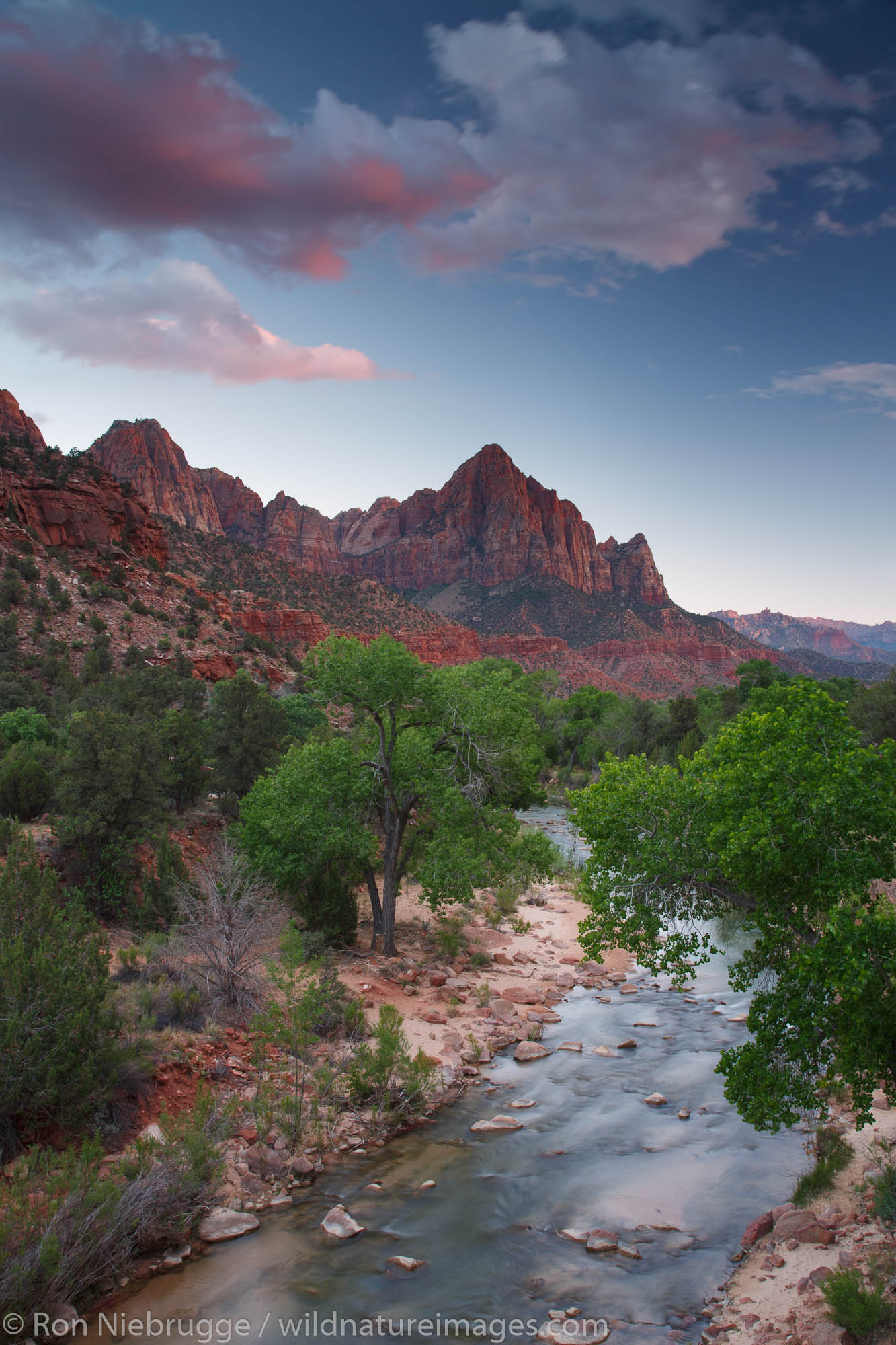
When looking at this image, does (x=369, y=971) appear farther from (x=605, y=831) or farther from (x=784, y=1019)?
(x=784, y=1019)

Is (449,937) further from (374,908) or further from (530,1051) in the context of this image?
(530,1051)

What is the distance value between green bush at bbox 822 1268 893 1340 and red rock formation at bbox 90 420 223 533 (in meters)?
150

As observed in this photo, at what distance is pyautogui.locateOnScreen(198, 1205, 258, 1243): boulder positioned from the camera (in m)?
8.57

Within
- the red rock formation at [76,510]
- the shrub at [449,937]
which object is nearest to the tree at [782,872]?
the shrub at [449,937]

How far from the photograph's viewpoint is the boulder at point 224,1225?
8570 mm

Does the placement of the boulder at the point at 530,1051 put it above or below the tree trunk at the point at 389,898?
below

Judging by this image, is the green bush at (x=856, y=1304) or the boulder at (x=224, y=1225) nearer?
the green bush at (x=856, y=1304)

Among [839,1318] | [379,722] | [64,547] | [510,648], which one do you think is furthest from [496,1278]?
[510,648]

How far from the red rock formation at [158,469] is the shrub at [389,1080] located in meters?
144

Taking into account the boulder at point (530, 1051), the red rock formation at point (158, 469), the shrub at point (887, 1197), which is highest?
the red rock formation at point (158, 469)

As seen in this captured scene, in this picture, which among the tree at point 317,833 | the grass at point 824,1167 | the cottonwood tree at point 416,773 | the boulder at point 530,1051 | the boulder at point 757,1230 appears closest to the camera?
the boulder at point 757,1230

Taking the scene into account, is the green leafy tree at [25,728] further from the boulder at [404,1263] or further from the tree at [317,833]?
the boulder at [404,1263]

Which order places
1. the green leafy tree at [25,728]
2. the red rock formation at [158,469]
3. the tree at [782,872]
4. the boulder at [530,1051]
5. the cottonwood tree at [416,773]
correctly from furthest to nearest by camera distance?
the red rock formation at [158,469] → the green leafy tree at [25,728] → the cottonwood tree at [416,773] → the boulder at [530,1051] → the tree at [782,872]

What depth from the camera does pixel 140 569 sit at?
53750mm
